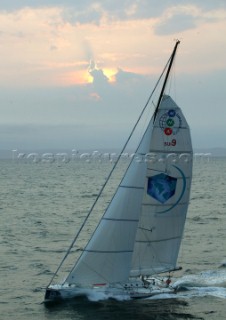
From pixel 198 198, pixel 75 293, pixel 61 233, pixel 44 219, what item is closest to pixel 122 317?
pixel 75 293

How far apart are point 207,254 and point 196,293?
10.4m

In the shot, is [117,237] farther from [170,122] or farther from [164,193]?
→ [170,122]

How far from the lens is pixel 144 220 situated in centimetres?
2672

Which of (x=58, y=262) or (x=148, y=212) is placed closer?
(x=148, y=212)

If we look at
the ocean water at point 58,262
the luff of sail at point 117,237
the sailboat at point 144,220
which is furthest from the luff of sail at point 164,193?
the ocean water at point 58,262

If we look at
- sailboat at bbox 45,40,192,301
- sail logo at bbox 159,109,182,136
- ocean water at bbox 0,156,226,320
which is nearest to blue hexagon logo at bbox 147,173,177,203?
sailboat at bbox 45,40,192,301

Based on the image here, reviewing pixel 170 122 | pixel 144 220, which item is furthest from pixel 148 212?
pixel 170 122

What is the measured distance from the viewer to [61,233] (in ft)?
163

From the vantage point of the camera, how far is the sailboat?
25.9 metres

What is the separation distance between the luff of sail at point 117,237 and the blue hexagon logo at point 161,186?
598 mm

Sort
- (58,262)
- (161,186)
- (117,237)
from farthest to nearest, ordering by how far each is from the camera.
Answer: (58,262)
(161,186)
(117,237)

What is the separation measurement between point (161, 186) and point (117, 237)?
10.1ft

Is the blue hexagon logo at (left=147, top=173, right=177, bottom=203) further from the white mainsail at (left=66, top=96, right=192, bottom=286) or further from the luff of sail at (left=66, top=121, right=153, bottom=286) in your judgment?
the luff of sail at (left=66, top=121, right=153, bottom=286)

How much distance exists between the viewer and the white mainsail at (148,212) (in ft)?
84.9
